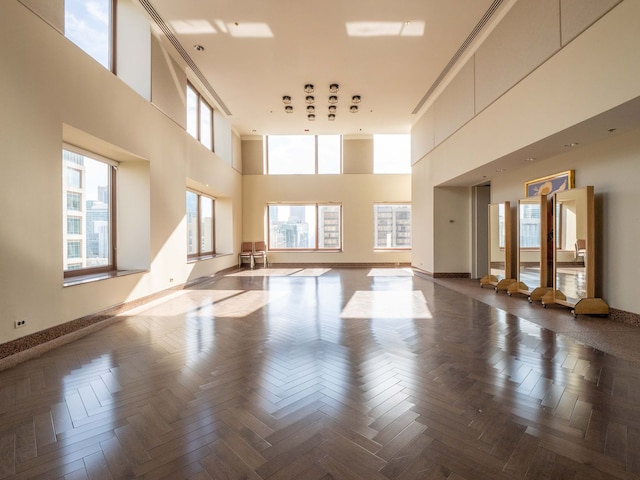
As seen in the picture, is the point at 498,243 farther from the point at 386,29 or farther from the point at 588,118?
the point at 386,29

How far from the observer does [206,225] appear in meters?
9.01

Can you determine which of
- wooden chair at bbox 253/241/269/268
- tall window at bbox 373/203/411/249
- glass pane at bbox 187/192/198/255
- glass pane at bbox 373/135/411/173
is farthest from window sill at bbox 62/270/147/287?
glass pane at bbox 373/135/411/173

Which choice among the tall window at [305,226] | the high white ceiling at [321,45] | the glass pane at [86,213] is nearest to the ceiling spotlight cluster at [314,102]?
the high white ceiling at [321,45]

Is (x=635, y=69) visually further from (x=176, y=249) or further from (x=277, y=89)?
(x=176, y=249)

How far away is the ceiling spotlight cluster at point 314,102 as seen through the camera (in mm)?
7077

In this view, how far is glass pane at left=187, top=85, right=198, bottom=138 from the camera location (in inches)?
270

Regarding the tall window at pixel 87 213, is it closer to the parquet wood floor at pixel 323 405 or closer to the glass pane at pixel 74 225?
the glass pane at pixel 74 225

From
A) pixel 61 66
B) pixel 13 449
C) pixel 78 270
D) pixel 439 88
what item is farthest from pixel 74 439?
pixel 439 88

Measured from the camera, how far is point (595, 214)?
4203mm

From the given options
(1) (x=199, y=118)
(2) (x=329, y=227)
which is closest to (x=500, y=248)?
(2) (x=329, y=227)

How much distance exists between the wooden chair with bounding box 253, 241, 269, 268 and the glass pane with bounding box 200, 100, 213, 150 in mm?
3757

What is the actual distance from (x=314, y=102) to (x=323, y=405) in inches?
295

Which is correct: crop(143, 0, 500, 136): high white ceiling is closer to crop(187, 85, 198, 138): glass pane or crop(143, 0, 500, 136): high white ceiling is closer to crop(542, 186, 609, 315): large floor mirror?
crop(187, 85, 198, 138): glass pane

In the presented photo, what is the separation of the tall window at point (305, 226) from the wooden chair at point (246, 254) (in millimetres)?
794
